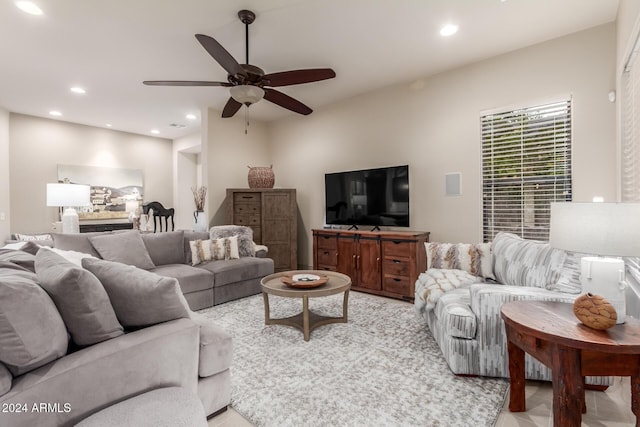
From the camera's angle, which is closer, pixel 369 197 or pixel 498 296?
pixel 498 296

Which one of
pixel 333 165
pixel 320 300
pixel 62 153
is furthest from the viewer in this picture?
pixel 62 153

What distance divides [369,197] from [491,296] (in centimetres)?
264

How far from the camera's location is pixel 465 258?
9.93 feet

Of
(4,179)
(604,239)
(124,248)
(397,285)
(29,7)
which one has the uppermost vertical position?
(29,7)

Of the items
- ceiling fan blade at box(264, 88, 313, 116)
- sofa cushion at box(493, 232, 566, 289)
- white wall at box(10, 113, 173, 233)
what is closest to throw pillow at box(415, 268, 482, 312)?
sofa cushion at box(493, 232, 566, 289)

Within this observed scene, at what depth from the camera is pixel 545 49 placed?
3.25 meters

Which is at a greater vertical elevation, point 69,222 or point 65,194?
point 65,194

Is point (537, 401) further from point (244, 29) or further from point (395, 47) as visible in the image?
point (244, 29)

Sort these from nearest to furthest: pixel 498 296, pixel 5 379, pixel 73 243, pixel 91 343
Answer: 1. pixel 5 379
2. pixel 91 343
3. pixel 498 296
4. pixel 73 243

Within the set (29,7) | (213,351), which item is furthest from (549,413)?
(29,7)

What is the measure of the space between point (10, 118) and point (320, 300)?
5988mm

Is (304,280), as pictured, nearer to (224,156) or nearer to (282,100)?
(282,100)

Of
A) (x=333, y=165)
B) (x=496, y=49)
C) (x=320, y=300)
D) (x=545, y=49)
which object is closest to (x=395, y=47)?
(x=496, y=49)

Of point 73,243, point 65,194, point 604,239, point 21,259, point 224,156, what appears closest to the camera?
point 604,239
